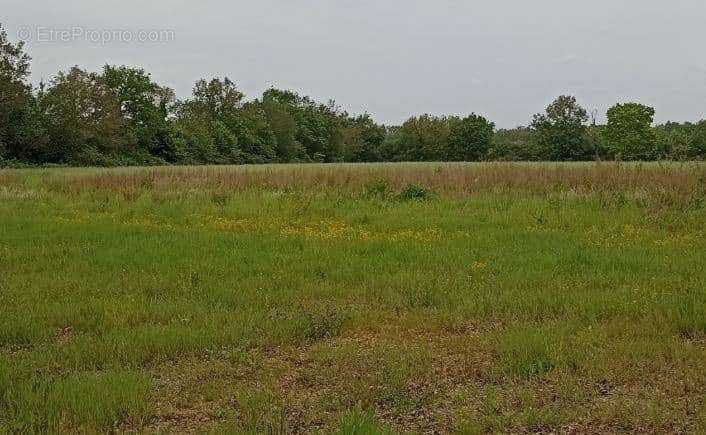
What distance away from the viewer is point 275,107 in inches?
3602

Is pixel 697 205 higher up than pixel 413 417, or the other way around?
pixel 697 205

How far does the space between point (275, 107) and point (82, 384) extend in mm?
89698

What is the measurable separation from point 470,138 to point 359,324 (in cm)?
8573

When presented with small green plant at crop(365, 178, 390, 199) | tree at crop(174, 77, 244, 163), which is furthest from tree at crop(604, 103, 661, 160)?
small green plant at crop(365, 178, 390, 199)

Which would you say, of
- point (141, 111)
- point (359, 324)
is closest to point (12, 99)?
point (141, 111)

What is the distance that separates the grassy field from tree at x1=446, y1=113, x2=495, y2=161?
76.3 m

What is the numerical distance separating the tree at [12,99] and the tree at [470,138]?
5952cm

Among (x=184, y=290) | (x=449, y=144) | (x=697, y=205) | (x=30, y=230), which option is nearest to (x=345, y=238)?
(x=184, y=290)

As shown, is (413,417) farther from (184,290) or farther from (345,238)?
(345,238)

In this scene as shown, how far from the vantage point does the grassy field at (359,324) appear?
4.21 metres

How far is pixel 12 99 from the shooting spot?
4862 centimetres

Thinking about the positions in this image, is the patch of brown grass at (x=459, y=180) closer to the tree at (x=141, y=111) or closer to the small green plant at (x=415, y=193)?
the small green plant at (x=415, y=193)

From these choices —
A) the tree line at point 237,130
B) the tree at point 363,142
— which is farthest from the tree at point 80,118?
the tree at point 363,142

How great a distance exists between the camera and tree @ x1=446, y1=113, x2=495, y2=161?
290 feet
